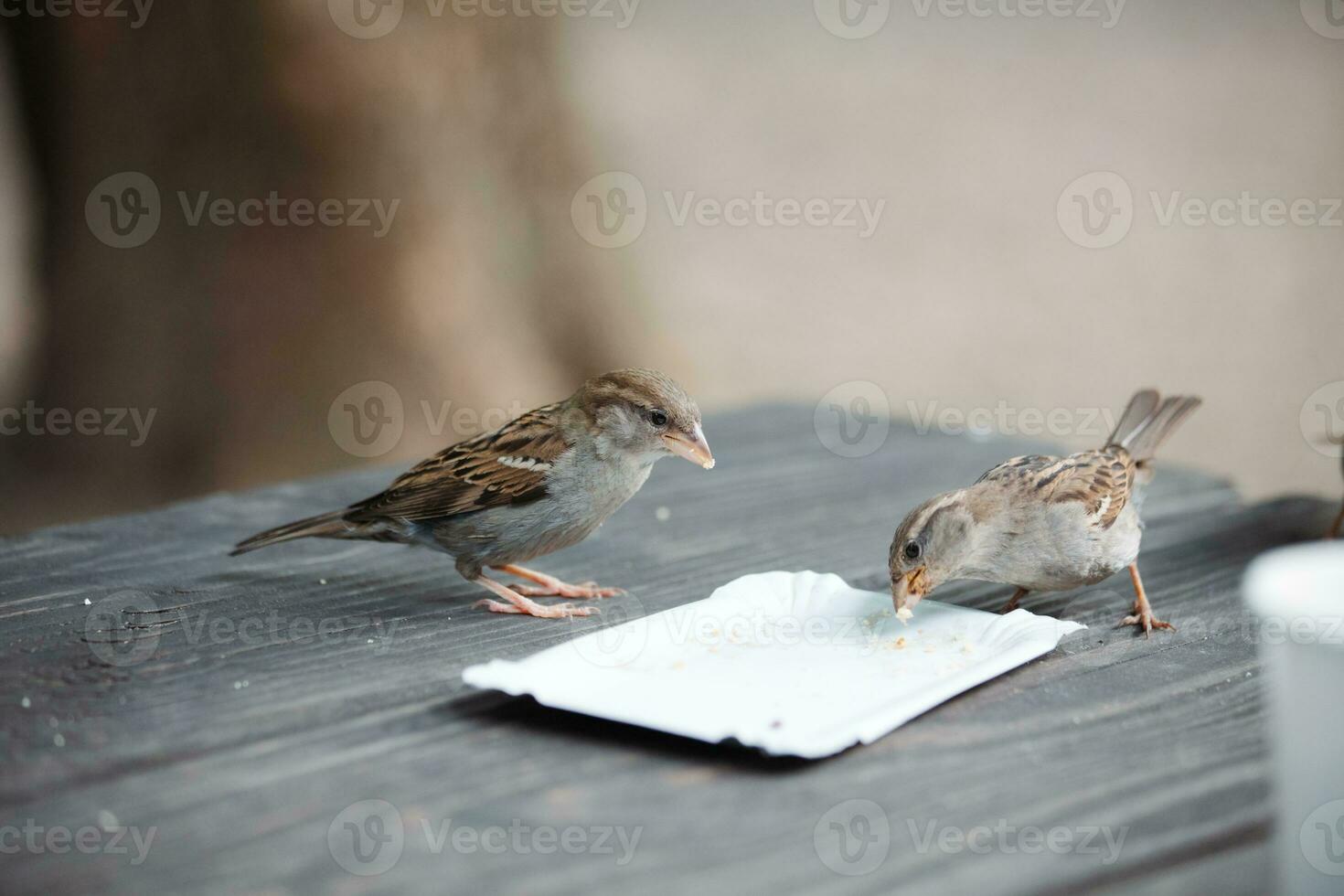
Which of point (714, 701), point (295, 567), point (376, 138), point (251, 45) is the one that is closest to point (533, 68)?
point (376, 138)

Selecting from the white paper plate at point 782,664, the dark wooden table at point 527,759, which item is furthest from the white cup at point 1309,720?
the white paper plate at point 782,664

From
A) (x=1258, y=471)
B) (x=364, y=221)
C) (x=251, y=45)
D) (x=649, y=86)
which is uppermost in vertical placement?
(x=649, y=86)

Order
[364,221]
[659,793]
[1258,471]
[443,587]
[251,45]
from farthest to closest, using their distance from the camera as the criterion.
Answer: [1258,471]
[364,221]
[251,45]
[443,587]
[659,793]

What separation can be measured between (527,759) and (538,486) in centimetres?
104

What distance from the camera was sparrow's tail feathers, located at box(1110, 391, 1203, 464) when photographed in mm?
3125

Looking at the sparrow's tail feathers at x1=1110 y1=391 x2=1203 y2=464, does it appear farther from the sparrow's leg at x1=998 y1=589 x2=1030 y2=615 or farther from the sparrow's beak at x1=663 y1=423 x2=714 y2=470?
the sparrow's beak at x1=663 y1=423 x2=714 y2=470

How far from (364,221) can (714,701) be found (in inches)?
162

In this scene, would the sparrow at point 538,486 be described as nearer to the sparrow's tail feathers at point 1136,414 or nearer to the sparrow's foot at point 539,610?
the sparrow's foot at point 539,610

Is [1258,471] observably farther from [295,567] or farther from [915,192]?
Answer: [295,567]

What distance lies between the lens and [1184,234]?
10234 millimetres

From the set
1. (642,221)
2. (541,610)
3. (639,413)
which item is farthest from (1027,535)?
(642,221)

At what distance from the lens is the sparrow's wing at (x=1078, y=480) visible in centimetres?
262

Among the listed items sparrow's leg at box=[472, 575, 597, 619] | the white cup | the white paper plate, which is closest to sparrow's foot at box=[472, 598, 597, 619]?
sparrow's leg at box=[472, 575, 597, 619]

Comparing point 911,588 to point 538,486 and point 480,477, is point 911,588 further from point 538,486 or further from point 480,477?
point 480,477
